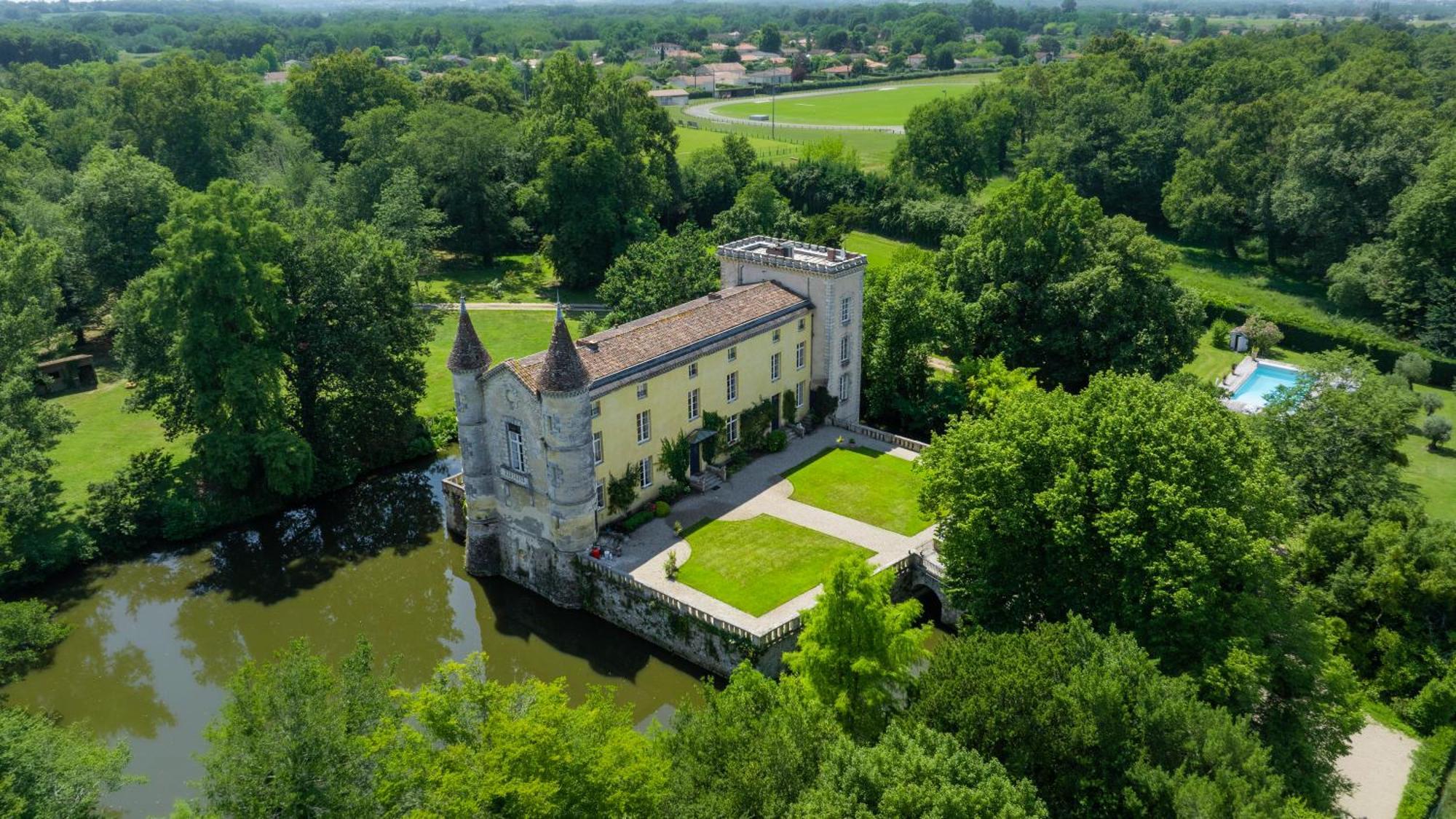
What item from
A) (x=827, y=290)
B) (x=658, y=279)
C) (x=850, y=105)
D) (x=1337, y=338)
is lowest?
(x=1337, y=338)

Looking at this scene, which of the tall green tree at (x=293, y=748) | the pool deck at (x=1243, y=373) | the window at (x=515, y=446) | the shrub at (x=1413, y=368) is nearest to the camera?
the tall green tree at (x=293, y=748)

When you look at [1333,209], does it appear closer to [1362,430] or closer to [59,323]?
[1362,430]

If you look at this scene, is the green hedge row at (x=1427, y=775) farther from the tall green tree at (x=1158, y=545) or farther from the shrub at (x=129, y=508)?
the shrub at (x=129, y=508)

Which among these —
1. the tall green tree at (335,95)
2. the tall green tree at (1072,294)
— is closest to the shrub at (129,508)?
the tall green tree at (1072,294)

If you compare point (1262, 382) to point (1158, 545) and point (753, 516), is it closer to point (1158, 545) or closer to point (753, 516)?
point (753, 516)

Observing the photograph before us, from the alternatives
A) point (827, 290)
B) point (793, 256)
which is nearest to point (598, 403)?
point (827, 290)

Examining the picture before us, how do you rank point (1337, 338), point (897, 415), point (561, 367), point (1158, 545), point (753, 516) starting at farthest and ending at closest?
1. point (1337, 338)
2. point (897, 415)
3. point (753, 516)
4. point (561, 367)
5. point (1158, 545)

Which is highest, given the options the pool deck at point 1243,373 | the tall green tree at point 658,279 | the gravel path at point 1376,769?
the tall green tree at point 658,279

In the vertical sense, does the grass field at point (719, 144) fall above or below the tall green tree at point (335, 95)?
below
